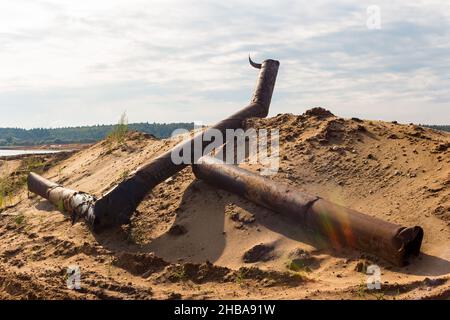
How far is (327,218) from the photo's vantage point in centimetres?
557

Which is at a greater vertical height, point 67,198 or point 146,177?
point 146,177

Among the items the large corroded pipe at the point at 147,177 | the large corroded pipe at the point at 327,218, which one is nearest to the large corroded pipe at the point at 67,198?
the large corroded pipe at the point at 147,177

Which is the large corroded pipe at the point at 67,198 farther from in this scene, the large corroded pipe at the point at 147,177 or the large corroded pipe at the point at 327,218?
the large corroded pipe at the point at 327,218

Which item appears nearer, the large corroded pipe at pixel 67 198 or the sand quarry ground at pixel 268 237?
the sand quarry ground at pixel 268 237

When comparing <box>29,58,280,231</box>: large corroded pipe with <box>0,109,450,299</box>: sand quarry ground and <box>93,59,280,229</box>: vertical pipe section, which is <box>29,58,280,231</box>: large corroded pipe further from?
<box>0,109,450,299</box>: sand quarry ground

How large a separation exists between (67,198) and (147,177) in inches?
63.6

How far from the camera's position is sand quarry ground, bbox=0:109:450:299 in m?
4.93

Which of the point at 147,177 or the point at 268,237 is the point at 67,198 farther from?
the point at 268,237

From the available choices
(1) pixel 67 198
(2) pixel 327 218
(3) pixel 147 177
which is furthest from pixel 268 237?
(1) pixel 67 198

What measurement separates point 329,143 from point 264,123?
1589 millimetres

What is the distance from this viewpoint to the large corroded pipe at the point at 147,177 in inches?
280

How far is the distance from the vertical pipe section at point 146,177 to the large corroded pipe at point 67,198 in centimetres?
23
